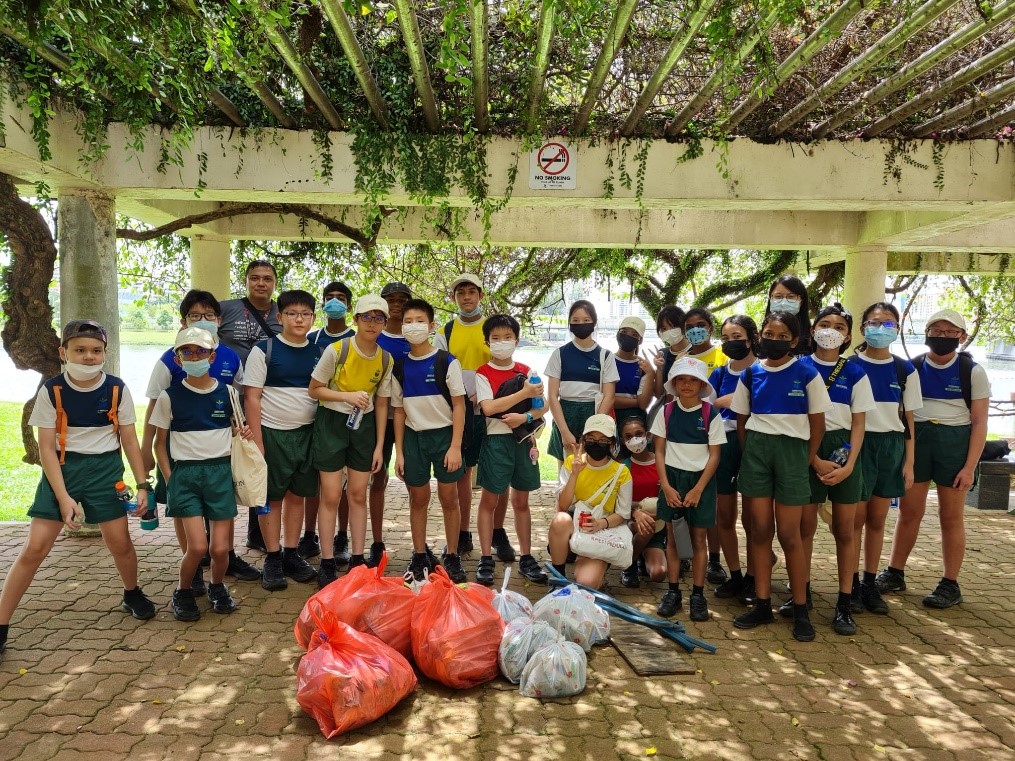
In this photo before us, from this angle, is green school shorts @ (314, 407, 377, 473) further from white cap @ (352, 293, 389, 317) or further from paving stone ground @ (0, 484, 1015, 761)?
paving stone ground @ (0, 484, 1015, 761)

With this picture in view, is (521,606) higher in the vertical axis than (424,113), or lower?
lower

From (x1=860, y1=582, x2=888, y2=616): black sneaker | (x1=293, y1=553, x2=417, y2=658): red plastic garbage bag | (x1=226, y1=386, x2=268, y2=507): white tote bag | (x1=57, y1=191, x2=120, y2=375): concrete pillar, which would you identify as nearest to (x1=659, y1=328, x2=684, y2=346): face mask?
(x1=860, y1=582, x2=888, y2=616): black sneaker

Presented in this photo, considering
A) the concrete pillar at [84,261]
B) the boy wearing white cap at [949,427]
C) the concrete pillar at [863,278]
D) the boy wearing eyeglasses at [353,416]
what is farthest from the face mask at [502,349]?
the concrete pillar at [863,278]

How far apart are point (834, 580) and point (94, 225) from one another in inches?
250

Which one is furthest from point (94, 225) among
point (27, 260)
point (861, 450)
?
point (861, 450)

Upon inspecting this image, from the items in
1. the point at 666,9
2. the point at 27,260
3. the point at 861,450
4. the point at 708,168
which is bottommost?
the point at 861,450

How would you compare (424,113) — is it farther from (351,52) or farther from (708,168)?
(708,168)

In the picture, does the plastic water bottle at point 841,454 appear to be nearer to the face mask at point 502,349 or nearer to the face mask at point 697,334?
the face mask at point 697,334

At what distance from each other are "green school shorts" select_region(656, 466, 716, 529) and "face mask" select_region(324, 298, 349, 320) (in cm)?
245

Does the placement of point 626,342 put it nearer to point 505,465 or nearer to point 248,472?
point 505,465

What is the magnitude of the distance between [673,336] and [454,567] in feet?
7.50

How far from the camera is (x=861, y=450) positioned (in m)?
4.38

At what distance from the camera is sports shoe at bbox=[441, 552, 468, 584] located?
15.7 ft

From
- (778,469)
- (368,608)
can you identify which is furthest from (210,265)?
(778,469)
